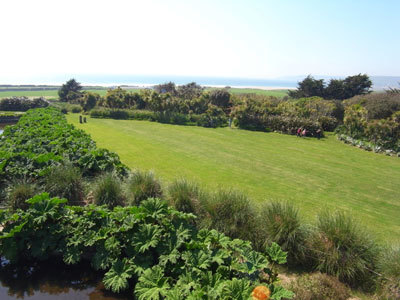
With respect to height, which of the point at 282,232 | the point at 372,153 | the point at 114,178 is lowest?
the point at 372,153

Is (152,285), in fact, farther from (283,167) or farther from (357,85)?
(357,85)

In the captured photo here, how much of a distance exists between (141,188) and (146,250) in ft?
7.06

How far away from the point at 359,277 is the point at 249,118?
19.8 meters

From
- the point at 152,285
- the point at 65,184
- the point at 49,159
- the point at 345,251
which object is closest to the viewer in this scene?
the point at 152,285

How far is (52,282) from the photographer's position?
4.53 metres

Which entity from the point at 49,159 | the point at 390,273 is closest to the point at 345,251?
the point at 390,273

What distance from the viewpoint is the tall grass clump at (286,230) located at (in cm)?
503

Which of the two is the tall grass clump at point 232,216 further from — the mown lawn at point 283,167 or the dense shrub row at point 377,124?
the dense shrub row at point 377,124

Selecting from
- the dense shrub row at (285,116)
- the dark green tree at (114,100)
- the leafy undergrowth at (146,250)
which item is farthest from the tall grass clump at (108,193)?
the dark green tree at (114,100)

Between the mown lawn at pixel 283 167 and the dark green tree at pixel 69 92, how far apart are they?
25.0 metres

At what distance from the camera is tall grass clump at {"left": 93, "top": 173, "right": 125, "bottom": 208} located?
6297 millimetres

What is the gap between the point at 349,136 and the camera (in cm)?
1888

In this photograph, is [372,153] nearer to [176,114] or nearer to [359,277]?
[359,277]

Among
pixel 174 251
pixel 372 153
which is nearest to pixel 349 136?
pixel 372 153
